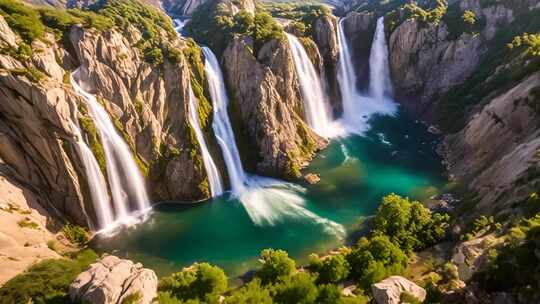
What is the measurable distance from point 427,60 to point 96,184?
70604 millimetres

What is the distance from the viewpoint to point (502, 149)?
5084 centimetres

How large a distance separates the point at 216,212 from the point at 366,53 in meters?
60.7

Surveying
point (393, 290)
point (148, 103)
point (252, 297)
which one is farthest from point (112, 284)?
point (148, 103)

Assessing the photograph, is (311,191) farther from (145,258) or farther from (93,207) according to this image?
(93,207)

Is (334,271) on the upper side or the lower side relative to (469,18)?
lower

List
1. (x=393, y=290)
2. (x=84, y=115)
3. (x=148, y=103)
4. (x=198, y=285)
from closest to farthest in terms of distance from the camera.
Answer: (x=393, y=290)
(x=198, y=285)
(x=84, y=115)
(x=148, y=103)

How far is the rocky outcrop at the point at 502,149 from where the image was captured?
125 feet

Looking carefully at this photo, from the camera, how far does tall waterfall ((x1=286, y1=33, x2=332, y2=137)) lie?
71.9 metres

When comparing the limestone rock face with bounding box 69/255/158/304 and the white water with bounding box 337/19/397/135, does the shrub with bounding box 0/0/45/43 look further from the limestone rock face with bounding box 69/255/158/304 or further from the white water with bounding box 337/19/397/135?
the white water with bounding box 337/19/397/135

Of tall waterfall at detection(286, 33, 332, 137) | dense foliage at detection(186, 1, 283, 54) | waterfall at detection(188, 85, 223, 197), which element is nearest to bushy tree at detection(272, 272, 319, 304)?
waterfall at detection(188, 85, 223, 197)

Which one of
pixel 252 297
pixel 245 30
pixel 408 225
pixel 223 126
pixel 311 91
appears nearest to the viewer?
pixel 252 297

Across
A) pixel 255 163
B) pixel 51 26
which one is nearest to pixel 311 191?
pixel 255 163

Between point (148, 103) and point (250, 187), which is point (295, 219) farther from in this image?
point (148, 103)

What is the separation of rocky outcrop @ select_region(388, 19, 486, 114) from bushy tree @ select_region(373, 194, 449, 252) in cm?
4539
